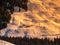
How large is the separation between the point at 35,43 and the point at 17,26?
4510 millimetres

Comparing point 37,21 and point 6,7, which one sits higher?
point 6,7

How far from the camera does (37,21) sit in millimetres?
12891

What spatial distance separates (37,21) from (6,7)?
165 centimetres

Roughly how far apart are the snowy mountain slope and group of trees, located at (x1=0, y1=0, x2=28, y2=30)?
24 centimetres

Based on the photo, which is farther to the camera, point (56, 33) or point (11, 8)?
point (11, 8)

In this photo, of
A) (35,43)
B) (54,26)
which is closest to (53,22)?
(54,26)

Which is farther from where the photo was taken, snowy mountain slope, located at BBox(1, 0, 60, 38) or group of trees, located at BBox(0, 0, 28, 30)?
group of trees, located at BBox(0, 0, 28, 30)

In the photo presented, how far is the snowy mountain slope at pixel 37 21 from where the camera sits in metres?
12.1

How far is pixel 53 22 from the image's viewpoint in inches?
513

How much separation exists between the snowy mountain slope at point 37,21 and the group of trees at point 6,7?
0.24 m

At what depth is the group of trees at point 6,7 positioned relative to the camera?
12344mm

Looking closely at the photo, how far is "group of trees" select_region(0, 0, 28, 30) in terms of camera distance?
12344mm

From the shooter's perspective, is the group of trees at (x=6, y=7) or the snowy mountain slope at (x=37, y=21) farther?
the group of trees at (x=6, y=7)

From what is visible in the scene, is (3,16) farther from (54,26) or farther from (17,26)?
(54,26)
